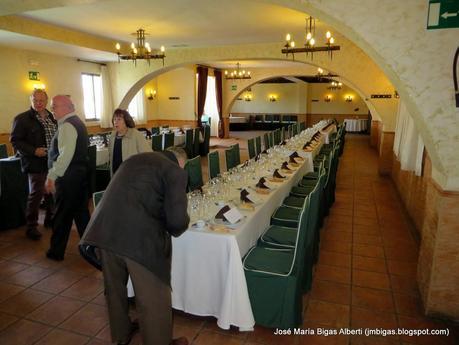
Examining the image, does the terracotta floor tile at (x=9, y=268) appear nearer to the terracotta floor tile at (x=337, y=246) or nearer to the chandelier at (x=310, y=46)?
the terracotta floor tile at (x=337, y=246)

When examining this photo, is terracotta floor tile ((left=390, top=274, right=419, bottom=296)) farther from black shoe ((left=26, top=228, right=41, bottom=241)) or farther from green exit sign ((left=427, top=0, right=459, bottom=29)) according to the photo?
black shoe ((left=26, top=228, right=41, bottom=241))

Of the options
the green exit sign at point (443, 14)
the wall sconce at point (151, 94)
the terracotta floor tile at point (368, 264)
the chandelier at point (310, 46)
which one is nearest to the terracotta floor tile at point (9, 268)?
the terracotta floor tile at point (368, 264)

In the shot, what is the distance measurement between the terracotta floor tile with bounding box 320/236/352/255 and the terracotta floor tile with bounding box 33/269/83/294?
107 inches

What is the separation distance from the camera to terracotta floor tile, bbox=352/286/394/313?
287 cm

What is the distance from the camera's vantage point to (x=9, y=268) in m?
3.45

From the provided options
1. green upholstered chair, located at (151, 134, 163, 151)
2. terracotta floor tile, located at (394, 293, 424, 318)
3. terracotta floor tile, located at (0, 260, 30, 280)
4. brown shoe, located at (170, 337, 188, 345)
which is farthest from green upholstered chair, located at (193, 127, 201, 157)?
brown shoe, located at (170, 337, 188, 345)

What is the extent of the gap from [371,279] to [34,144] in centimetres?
413

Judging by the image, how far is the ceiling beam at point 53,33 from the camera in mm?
5922

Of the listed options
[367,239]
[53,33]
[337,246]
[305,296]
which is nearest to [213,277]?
[305,296]

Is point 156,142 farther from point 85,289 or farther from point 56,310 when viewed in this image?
point 56,310

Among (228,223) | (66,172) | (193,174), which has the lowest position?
(228,223)

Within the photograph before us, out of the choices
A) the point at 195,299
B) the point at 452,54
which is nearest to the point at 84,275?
the point at 195,299

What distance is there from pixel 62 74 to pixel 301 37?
20.6ft

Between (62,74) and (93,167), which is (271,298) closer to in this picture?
(93,167)
